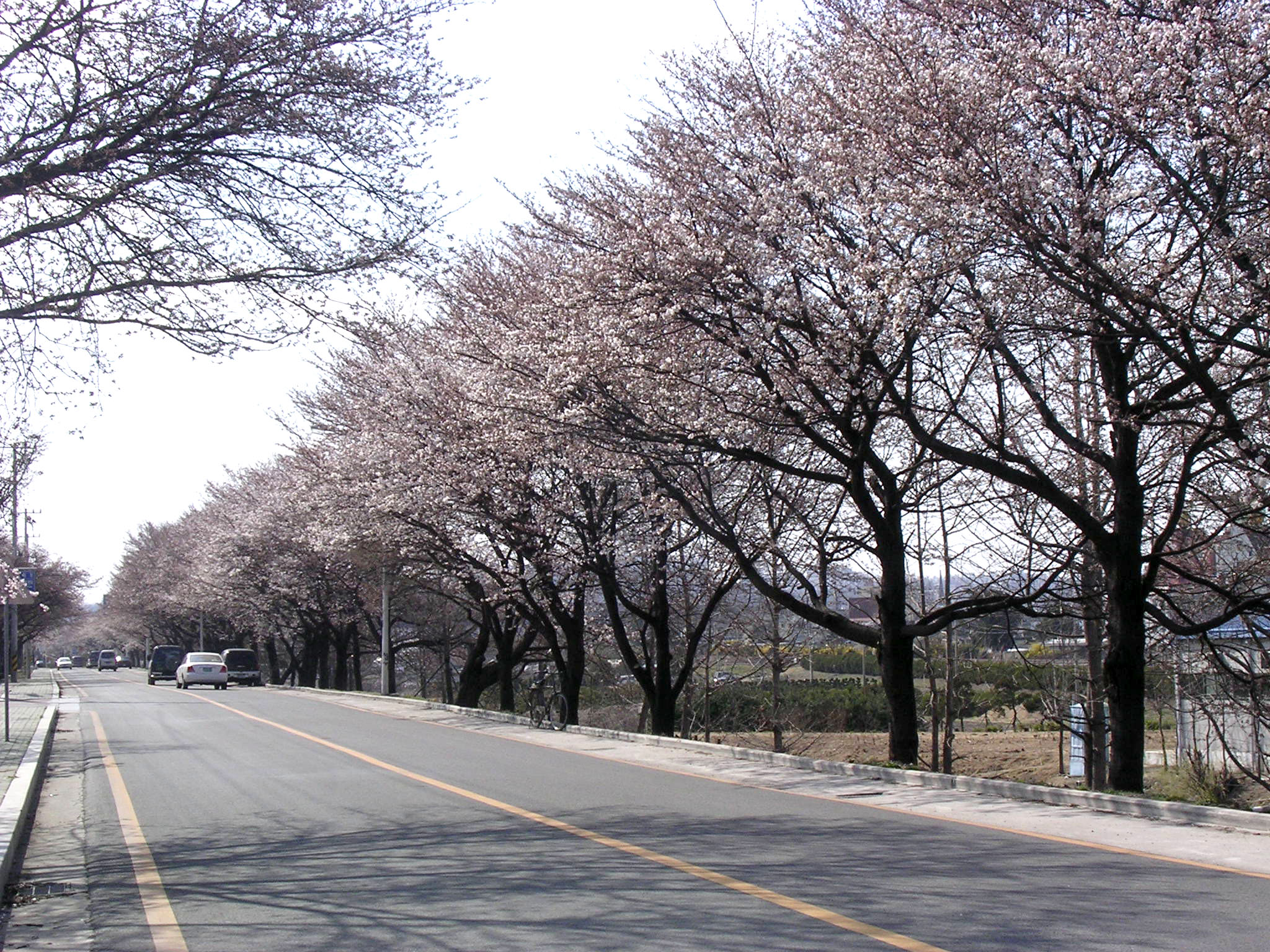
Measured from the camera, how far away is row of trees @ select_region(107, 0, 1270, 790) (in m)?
11.2

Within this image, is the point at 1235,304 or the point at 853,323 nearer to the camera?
the point at 1235,304

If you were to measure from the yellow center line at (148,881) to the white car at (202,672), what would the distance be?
113ft

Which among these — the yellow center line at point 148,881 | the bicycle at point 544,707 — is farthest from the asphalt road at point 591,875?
the bicycle at point 544,707

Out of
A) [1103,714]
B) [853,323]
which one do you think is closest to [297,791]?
[853,323]

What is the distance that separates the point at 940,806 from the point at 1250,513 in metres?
5.25

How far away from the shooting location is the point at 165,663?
184 feet

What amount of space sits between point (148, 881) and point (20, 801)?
4.26 m

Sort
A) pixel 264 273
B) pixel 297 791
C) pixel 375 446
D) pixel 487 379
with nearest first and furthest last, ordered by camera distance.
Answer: pixel 264 273
pixel 297 791
pixel 487 379
pixel 375 446

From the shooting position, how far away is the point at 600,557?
24578 mm

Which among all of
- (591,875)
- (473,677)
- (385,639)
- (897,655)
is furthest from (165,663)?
(591,875)

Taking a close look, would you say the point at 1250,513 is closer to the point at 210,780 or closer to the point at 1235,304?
the point at 1235,304

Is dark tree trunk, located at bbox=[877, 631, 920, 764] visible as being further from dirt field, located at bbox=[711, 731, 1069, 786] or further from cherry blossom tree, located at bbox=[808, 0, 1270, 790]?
dirt field, located at bbox=[711, 731, 1069, 786]

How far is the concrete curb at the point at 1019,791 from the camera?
9938 millimetres

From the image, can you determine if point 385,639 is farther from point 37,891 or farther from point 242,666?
point 37,891
